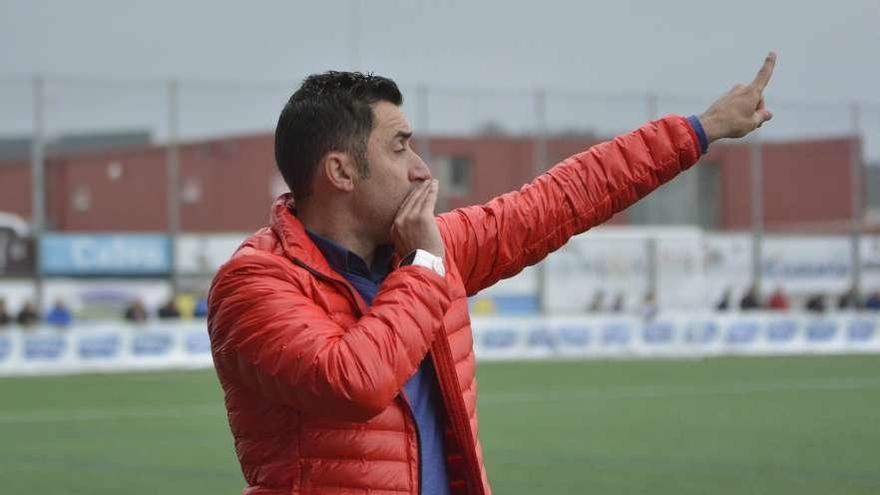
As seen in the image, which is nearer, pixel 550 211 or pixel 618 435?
pixel 550 211

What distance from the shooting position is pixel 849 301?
33.7 metres

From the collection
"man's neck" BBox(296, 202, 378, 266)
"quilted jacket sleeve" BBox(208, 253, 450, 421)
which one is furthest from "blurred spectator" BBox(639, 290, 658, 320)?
"quilted jacket sleeve" BBox(208, 253, 450, 421)

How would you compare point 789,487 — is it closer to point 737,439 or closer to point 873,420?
point 737,439

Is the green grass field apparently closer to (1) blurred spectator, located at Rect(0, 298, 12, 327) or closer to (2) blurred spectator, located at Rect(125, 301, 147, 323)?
(1) blurred spectator, located at Rect(0, 298, 12, 327)

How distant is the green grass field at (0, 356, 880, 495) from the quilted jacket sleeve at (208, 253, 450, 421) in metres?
7.36

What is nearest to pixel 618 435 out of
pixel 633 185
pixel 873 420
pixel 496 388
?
pixel 873 420

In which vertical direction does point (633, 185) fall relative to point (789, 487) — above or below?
above

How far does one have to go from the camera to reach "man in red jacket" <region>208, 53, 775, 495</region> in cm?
320

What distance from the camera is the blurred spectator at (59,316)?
26.5 meters

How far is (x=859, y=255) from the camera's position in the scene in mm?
35906

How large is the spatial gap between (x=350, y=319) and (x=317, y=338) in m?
0.22

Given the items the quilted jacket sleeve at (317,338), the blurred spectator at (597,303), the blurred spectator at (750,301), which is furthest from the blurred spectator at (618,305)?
the quilted jacket sleeve at (317,338)

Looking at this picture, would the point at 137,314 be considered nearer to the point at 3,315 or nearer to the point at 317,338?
the point at 3,315

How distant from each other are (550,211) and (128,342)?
77.7 ft
